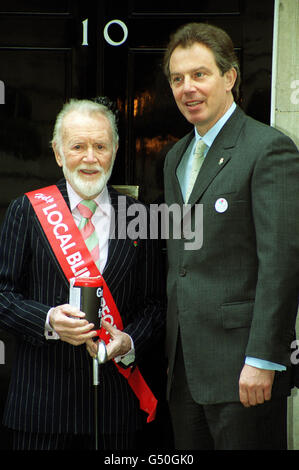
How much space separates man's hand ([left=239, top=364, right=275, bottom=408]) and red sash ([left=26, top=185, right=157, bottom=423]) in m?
0.61

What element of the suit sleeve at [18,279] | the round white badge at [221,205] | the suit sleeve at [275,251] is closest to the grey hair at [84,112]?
the suit sleeve at [18,279]

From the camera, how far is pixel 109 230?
2.76 metres

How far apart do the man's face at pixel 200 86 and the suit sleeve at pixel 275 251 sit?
34cm

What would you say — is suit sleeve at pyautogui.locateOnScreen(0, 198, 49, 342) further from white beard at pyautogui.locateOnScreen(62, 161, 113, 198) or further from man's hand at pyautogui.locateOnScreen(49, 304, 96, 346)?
white beard at pyautogui.locateOnScreen(62, 161, 113, 198)

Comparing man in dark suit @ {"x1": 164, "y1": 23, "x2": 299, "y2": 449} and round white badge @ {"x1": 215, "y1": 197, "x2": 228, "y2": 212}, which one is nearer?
man in dark suit @ {"x1": 164, "y1": 23, "x2": 299, "y2": 449}

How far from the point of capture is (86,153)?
2.70 metres

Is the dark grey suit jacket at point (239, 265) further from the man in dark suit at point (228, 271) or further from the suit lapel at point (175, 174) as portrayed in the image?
the suit lapel at point (175, 174)

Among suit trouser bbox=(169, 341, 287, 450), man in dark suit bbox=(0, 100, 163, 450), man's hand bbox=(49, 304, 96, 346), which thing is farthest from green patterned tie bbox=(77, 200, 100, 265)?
suit trouser bbox=(169, 341, 287, 450)

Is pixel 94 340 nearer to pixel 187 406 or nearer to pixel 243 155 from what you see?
pixel 187 406

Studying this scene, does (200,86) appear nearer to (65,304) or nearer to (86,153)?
(86,153)

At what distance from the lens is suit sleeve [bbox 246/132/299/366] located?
2.24 metres

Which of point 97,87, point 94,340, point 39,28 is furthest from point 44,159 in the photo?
point 94,340

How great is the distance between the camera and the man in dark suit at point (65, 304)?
260 cm

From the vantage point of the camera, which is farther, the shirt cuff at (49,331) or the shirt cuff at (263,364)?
the shirt cuff at (49,331)
